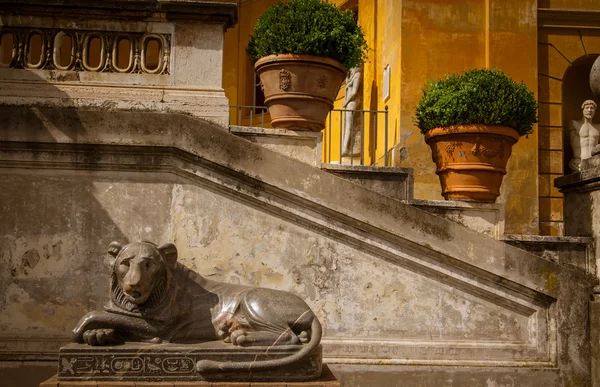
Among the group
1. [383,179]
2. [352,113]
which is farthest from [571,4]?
[383,179]

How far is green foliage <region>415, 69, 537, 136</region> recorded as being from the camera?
6.33 m

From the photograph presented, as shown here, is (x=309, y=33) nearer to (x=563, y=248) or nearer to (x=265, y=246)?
(x=265, y=246)

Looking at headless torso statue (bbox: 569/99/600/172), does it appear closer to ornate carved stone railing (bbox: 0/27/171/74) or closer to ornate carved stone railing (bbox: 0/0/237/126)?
ornate carved stone railing (bbox: 0/0/237/126)

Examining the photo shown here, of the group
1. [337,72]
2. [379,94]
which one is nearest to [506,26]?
[379,94]

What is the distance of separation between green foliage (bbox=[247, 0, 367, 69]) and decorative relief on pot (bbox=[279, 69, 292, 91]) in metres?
0.18

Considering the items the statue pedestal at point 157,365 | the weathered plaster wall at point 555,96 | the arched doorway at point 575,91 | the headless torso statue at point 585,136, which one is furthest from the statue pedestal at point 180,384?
the arched doorway at point 575,91

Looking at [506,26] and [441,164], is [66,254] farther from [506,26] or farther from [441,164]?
[506,26]

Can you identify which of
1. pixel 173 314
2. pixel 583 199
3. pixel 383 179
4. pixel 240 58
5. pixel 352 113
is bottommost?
pixel 173 314

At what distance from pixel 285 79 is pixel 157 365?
294 centimetres

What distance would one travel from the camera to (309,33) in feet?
19.6

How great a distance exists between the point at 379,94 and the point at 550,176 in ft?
10.1

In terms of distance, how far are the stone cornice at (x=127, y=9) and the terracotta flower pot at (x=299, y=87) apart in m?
0.62

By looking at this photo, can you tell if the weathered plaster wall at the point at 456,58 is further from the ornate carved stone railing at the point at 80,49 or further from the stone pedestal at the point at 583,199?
the ornate carved stone railing at the point at 80,49

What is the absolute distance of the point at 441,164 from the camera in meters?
6.67
